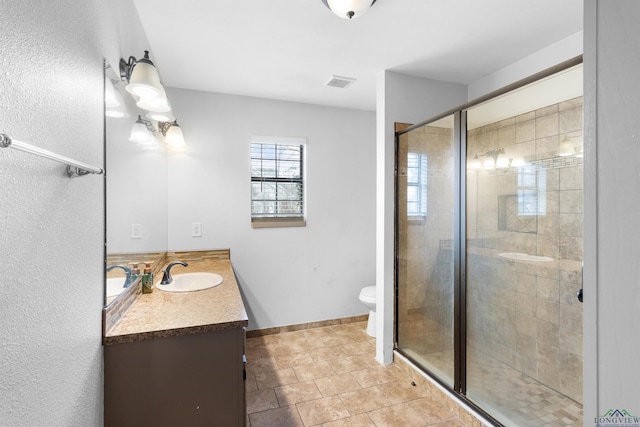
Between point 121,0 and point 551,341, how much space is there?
276cm

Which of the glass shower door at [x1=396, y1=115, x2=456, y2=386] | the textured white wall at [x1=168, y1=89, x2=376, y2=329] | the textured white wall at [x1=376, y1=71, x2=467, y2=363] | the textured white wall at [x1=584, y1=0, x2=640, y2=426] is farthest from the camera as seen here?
the textured white wall at [x1=168, y1=89, x2=376, y2=329]

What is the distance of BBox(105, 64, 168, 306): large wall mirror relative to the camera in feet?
4.45

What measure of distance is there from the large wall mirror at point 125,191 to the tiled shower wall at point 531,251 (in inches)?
77.9

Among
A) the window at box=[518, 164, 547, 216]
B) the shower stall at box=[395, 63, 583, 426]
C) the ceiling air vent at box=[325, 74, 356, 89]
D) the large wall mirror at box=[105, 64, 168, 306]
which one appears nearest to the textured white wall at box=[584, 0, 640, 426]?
the shower stall at box=[395, 63, 583, 426]

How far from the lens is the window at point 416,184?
246 cm

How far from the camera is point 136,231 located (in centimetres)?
183

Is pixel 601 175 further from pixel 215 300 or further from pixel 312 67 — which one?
pixel 312 67

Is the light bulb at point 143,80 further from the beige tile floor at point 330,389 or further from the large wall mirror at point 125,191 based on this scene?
the beige tile floor at point 330,389

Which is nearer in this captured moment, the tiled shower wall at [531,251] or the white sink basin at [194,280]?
the tiled shower wall at [531,251]

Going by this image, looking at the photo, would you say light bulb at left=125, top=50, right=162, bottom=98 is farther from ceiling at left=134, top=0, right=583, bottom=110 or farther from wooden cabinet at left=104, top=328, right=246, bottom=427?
wooden cabinet at left=104, top=328, right=246, bottom=427

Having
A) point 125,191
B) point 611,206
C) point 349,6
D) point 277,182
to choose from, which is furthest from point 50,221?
point 277,182

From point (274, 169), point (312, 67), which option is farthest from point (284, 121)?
point (312, 67)

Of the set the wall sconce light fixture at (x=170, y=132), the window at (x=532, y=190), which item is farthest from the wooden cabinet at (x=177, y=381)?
the wall sconce light fixture at (x=170, y=132)

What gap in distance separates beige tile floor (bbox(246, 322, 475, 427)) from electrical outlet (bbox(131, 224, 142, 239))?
1.31 metres
